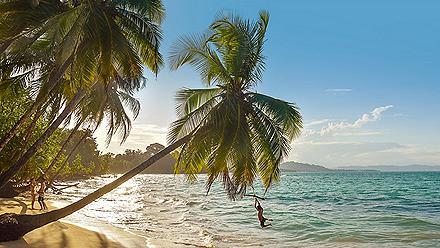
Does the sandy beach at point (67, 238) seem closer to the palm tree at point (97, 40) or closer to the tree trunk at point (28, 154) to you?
the tree trunk at point (28, 154)

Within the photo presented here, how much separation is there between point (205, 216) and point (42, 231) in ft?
50.3

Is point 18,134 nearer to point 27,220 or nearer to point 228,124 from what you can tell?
point 27,220

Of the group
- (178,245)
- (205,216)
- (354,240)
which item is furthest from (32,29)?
(205,216)

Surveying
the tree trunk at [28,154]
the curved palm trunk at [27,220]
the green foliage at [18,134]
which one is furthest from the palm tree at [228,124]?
the green foliage at [18,134]

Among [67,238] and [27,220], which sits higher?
[27,220]

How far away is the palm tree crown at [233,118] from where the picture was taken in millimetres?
12617

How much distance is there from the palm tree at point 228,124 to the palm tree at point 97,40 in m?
1.44

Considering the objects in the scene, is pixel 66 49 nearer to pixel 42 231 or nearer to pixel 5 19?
pixel 5 19

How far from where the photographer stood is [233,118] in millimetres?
12586

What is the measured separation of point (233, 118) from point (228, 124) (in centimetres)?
23

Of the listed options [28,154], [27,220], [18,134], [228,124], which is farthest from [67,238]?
[18,134]

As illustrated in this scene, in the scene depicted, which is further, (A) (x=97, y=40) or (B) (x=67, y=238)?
(B) (x=67, y=238)

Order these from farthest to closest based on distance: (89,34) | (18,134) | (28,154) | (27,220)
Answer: (18,134) < (28,154) < (27,220) < (89,34)

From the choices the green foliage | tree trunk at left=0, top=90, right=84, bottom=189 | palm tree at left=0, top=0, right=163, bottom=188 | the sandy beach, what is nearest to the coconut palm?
palm tree at left=0, top=0, right=163, bottom=188
